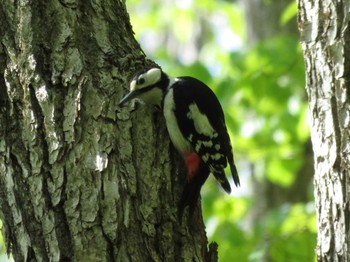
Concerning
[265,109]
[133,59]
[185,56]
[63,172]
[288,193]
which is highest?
[185,56]

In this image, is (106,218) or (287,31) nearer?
(106,218)

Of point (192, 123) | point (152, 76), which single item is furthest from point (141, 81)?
point (192, 123)

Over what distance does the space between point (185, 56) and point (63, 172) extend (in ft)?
37.3

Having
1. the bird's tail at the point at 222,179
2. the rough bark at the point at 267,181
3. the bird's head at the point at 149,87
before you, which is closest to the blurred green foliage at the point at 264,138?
the rough bark at the point at 267,181

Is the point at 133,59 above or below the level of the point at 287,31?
below

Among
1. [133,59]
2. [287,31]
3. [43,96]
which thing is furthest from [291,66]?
[43,96]

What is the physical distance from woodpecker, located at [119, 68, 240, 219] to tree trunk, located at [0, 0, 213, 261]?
6 cm

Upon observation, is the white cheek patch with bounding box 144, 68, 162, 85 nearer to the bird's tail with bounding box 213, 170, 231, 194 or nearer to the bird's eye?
the bird's eye

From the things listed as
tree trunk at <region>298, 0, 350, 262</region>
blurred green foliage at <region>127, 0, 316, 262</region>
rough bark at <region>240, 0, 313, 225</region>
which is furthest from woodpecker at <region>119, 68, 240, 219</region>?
rough bark at <region>240, 0, 313, 225</region>

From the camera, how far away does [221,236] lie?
6414 millimetres

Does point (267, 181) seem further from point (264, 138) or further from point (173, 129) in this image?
point (173, 129)

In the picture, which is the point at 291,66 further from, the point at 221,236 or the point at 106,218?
the point at 106,218

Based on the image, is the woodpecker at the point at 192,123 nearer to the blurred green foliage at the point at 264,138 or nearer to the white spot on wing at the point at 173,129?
the white spot on wing at the point at 173,129

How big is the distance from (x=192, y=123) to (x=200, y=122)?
0.13ft
